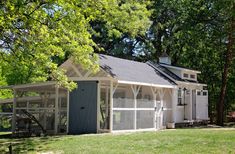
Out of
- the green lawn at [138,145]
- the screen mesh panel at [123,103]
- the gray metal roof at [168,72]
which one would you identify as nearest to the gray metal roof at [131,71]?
the gray metal roof at [168,72]

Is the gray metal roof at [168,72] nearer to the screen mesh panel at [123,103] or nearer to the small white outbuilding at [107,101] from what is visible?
the small white outbuilding at [107,101]

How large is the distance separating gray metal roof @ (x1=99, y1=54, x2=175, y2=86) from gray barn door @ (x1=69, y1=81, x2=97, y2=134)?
1343mm

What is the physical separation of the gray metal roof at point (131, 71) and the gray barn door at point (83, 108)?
134 cm

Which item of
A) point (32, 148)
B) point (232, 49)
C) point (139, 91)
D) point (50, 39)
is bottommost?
point (32, 148)

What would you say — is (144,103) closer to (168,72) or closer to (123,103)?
(123,103)

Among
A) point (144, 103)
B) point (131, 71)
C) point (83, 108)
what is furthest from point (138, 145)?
point (131, 71)

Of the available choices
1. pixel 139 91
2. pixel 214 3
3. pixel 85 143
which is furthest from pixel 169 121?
pixel 85 143

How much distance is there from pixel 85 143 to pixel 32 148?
1.97 metres

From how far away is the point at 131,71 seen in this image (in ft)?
75.2

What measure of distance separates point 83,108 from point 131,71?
13.6 ft

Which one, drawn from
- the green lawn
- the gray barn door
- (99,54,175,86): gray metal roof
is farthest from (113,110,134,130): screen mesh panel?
the green lawn

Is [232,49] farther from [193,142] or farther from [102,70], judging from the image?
[193,142]

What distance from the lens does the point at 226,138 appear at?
15.6 meters

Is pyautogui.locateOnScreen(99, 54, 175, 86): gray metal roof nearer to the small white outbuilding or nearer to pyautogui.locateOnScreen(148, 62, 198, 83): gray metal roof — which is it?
the small white outbuilding
